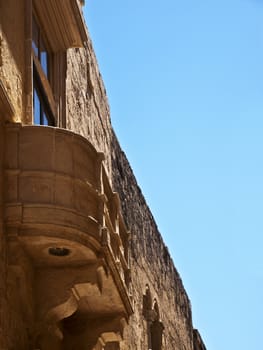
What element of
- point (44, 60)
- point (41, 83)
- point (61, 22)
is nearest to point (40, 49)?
point (44, 60)

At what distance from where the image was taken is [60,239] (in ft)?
31.4

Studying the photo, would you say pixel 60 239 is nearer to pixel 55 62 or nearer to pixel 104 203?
pixel 104 203

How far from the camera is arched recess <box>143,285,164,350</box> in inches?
684

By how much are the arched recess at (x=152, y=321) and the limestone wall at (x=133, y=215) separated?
235mm

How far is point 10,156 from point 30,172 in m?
0.28

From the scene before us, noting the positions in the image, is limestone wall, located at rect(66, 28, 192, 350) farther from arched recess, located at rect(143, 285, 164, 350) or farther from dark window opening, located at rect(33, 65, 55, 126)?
dark window opening, located at rect(33, 65, 55, 126)

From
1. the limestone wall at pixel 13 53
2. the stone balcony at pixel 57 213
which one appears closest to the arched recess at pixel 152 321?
the stone balcony at pixel 57 213

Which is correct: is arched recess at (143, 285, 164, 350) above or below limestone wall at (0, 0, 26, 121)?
below

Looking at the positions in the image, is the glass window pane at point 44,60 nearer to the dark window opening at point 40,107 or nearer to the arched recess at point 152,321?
the dark window opening at point 40,107

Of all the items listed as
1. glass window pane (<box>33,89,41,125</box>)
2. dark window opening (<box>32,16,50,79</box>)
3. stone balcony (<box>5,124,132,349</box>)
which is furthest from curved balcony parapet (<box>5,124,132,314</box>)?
dark window opening (<box>32,16,50,79</box>)

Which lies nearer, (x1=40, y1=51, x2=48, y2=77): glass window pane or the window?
the window

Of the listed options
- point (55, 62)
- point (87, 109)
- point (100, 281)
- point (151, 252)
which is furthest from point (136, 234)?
point (100, 281)

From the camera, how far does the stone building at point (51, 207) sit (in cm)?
955

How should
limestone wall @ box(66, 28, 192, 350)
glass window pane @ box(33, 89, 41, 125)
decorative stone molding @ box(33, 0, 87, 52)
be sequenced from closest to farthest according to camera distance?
glass window pane @ box(33, 89, 41, 125) → decorative stone molding @ box(33, 0, 87, 52) → limestone wall @ box(66, 28, 192, 350)
